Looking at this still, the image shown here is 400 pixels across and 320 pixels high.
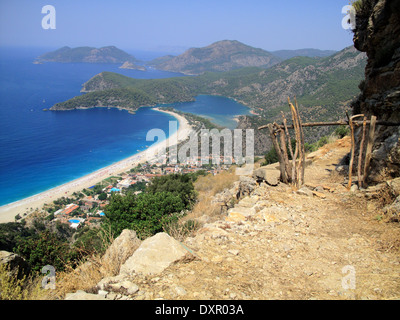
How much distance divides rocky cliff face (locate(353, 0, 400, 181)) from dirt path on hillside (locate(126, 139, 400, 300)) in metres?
1.29

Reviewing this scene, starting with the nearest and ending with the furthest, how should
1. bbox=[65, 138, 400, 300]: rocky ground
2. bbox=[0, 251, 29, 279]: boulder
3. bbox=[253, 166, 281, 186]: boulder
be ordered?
bbox=[65, 138, 400, 300]: rocky ground
bbox=[0, 251, 29, 279]: boulder
bbox=[253, 166, 281, 186]: boulder

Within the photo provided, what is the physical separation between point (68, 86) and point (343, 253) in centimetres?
14651

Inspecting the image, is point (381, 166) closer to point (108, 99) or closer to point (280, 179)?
point (280, 179)

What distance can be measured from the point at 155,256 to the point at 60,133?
253 feet

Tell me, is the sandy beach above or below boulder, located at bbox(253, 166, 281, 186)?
below

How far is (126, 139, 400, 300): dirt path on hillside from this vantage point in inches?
119

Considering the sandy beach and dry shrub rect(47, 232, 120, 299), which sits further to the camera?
the sandy beach

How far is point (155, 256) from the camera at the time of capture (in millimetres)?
3416

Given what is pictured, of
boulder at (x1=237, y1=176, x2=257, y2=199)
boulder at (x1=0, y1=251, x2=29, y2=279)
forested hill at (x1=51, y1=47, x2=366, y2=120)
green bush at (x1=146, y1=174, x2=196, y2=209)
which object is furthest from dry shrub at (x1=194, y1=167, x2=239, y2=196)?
forested hill at (x1=51, y1=47, x2=366, y2=120)

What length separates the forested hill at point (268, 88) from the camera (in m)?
74.1

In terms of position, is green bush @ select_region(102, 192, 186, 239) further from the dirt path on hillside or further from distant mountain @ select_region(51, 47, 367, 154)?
distant mountain @ select_region(51, 47, 367, 154)

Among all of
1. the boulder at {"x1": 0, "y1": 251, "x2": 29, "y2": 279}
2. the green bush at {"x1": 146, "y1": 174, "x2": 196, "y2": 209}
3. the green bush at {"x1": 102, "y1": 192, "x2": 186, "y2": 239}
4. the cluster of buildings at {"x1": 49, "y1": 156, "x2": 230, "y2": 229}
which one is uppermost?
the boulder at {"x1": 0, "y1": 251, "x2": 29, "y2": 279}

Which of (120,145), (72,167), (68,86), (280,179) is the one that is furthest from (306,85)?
(68,86)

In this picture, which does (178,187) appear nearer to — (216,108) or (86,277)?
(86,277)
